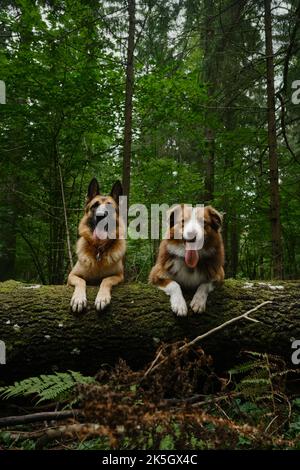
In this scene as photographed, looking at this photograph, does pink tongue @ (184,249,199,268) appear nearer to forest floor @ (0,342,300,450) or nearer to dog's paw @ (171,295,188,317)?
dog's paw @ (171,295,188,317)

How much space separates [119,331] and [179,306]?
68 centimetres

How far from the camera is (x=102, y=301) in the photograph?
13.6ft

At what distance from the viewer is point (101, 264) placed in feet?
16.2

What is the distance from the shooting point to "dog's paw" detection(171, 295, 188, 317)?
13.3 ft

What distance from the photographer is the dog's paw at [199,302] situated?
13.4ft

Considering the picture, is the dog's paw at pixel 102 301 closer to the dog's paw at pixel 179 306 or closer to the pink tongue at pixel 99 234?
the dog's paw at pixel 179 306

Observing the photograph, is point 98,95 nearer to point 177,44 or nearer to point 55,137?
point 55,137

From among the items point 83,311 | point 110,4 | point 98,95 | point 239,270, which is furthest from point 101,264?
point 239,270

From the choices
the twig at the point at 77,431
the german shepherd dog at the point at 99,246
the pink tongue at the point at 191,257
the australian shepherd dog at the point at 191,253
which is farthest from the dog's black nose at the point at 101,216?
the twig at the point at 77,431

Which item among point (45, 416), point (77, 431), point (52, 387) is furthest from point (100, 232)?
point (77, 431)

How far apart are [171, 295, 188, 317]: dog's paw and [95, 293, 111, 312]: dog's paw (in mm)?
703

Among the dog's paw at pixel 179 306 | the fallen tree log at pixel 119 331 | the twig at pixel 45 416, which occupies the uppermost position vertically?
the dog's paw at pixel 179 306

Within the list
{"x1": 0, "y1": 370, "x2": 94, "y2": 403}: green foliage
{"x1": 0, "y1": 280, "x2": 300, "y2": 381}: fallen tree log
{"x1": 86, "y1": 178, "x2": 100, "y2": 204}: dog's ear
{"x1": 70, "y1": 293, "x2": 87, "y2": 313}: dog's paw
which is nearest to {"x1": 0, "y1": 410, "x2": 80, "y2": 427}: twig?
{"x1": 0, "y1": 370, "x2": 94, "y2": 403}: green foliage

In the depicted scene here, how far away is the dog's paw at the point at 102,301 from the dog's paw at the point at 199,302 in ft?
2.98
